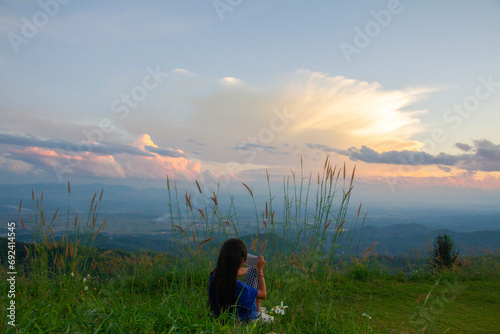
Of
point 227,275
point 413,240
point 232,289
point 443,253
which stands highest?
point 227,275

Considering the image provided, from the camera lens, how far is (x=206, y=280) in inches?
183

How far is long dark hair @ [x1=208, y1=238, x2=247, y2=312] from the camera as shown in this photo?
283cm

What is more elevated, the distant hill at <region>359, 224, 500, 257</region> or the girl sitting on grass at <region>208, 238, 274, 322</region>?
the girl sitting on grass at <region>208, 238, 274, 322</region>

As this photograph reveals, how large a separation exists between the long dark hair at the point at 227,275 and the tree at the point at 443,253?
272 inches

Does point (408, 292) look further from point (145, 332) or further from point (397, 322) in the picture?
point (145, 332)

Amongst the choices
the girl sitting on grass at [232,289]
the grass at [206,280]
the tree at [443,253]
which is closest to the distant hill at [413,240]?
the tree at [443,253]

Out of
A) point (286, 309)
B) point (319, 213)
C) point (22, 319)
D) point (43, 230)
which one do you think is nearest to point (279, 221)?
point (319, 213)

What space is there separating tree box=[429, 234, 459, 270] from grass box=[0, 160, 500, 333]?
1.78 meters

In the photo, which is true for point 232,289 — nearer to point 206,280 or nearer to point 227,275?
point 227,275

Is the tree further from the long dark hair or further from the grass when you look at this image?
the long dark hair

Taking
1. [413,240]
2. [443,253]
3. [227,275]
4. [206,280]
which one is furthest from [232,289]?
[413,240]

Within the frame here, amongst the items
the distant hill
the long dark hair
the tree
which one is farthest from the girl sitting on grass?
the tree

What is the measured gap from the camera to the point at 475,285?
20.6 feet

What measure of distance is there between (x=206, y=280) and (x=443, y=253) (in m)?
6.46
